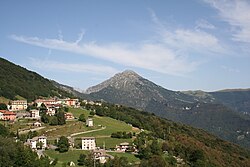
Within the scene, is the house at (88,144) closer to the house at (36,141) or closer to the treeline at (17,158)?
the house at (36,141)

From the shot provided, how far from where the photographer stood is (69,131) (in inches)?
3760

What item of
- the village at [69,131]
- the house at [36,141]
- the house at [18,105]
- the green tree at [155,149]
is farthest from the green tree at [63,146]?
the house at [18,105]

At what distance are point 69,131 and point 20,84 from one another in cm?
7517

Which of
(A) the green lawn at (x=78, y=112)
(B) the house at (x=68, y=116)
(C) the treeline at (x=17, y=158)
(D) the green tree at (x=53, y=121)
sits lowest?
(C) the treeline at (x=17, y=158)

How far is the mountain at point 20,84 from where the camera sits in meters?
144

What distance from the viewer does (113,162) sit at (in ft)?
221

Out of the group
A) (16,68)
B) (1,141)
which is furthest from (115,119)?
(16,68)

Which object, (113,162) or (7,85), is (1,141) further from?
(7,85)

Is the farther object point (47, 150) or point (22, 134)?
point (22, 134)

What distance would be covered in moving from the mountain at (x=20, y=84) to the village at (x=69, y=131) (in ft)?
53.4

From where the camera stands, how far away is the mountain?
5669 inches

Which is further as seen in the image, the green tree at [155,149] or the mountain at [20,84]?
the mountain at [20,84]

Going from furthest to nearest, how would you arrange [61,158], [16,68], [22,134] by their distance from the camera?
1. [16,68]
2. [22,134]
3. [61,158]

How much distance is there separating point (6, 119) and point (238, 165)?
234 feet
